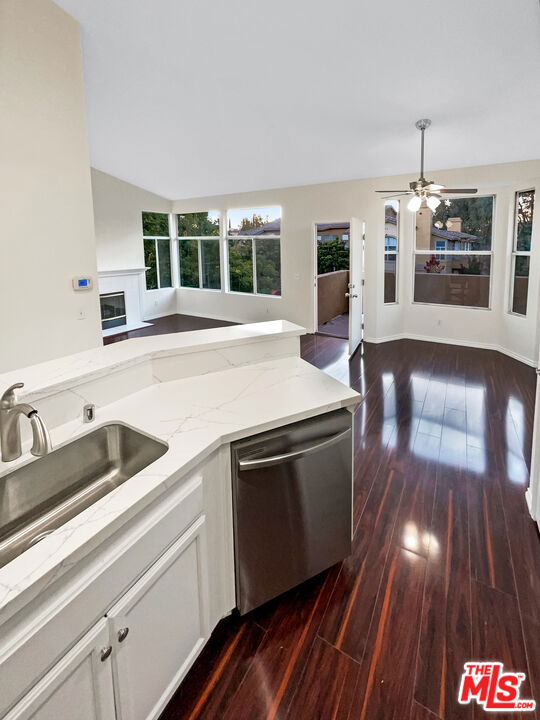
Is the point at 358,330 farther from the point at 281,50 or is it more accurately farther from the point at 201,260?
the point at 201,260

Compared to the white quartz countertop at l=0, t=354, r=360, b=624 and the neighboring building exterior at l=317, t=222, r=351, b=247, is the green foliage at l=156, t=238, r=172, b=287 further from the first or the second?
the white quartz countertop at l=0, t=354, r=360, b=624

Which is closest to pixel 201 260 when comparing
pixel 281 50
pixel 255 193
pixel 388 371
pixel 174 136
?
pixel 255 193

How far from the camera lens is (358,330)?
668cm

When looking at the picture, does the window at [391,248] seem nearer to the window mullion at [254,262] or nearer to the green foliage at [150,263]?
the window mullion at [254,262]

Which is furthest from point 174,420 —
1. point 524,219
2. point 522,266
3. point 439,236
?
point 439,236

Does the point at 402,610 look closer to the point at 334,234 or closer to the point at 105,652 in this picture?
the point at 105,652

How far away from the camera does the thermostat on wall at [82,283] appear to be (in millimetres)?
3711

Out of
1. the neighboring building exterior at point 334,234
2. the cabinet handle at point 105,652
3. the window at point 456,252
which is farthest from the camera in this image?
the neighboring building exterior at point 334,234

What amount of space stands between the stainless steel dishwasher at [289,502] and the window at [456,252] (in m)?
5.71

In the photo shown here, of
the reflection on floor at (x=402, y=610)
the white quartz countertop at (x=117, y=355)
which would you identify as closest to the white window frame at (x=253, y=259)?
the reflection on floor at (x=402, y=610)

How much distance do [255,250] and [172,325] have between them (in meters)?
2.23

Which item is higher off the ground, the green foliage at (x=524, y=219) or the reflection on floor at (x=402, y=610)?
the green foliage at (x=524, y=219)

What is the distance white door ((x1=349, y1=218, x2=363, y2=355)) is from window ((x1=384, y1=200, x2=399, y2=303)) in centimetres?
90

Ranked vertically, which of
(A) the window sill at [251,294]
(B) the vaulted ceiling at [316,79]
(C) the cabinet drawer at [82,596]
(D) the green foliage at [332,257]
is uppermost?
(B) the vaulted ceiling at [316,79]
